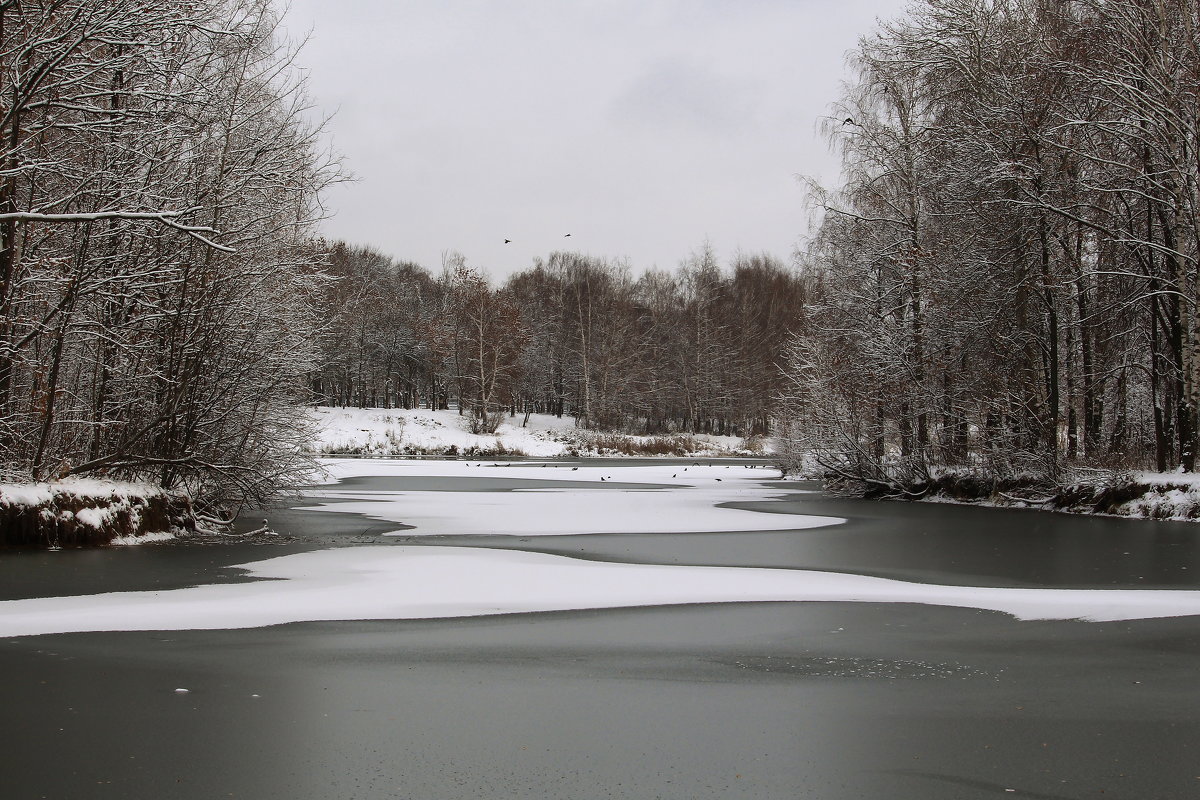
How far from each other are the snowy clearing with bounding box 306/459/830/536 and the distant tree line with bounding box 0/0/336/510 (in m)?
3.20

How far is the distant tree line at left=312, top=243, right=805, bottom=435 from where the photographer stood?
64500 mm

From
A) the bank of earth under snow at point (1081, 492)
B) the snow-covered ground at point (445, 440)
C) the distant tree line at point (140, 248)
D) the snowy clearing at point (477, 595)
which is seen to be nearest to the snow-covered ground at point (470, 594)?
the snowy clearing at point (477, 595)

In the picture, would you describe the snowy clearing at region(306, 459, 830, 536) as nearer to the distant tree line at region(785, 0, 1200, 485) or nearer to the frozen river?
the frozen river

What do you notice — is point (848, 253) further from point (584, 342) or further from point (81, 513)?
point (584, 342)

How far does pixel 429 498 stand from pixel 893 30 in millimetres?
15490

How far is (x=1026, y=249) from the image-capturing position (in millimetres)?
21453

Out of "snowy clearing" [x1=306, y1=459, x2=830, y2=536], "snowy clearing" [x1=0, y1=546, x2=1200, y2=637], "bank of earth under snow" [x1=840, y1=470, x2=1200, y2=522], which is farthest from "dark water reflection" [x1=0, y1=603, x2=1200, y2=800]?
"bank of earth under snow" [x1=840, y1=470, x2=1200, y2=522]

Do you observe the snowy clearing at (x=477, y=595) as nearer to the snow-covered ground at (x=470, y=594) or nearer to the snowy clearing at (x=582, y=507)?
the snow-covered ground at (x=470, y=594)

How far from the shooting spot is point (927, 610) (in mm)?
8727

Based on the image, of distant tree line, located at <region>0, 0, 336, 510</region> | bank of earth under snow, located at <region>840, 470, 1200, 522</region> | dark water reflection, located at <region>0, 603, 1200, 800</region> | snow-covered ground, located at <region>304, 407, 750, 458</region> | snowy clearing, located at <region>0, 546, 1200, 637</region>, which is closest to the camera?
dark water reflection, located at <region>0, 603, 1200, 800</region>

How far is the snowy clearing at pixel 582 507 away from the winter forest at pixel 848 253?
2369 millimetres

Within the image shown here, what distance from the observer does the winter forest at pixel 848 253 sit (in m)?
13.1

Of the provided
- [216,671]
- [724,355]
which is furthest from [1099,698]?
[724,355]

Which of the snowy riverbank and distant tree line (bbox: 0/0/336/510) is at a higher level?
distant tree line (bbox: 0/0/336/510)
